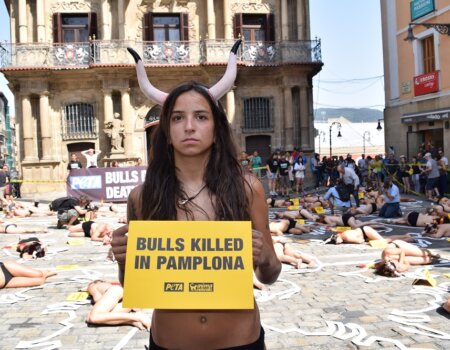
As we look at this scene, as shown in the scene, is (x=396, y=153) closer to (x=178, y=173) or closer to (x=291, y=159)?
(x=291, y=159)

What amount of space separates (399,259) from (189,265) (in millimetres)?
6668

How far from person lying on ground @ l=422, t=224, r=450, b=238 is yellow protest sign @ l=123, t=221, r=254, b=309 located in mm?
9936

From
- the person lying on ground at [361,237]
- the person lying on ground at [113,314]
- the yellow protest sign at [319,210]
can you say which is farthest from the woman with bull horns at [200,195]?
the yellow protest sign at [319,210]

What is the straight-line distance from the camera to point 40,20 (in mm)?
26156

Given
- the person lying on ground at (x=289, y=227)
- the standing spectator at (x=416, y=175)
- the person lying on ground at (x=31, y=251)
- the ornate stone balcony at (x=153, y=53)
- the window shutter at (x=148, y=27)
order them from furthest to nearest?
the window shutter at (x=148, y=27) < the ornate stone balcony at (x=153, y=53) < the standing spectator at (x=416, y=175) < the person lying on ground at (x=289, y=227) < the person lying on ground at (x=31, y=251)

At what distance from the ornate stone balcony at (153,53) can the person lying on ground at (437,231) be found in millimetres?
17190

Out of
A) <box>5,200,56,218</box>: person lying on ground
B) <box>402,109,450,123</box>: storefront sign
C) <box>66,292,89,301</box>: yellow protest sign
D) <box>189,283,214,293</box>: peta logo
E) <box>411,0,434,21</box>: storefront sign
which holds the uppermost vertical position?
<box>411,0,434,21</box>: storefront sign

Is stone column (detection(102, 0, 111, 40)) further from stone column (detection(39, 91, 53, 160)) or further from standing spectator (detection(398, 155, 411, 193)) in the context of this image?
standing spectator (detection(398, 155, 411, 193))

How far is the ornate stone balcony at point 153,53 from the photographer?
84.1ft

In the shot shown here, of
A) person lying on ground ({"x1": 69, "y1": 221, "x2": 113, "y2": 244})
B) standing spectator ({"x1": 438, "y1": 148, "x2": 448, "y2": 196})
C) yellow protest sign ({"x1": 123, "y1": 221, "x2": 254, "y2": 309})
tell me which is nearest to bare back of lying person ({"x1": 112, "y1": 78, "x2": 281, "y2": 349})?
yellow protest sign ({"x1": 123, "y1": 221, "x2": 254, "y2": 309})

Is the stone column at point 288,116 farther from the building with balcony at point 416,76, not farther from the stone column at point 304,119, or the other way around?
the building with balcony at point 416,76

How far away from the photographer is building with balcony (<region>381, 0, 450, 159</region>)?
23172 mm

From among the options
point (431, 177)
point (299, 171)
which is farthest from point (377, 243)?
point (299, 171)

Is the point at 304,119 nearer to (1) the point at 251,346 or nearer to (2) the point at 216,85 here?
(2) the point at 216,85
